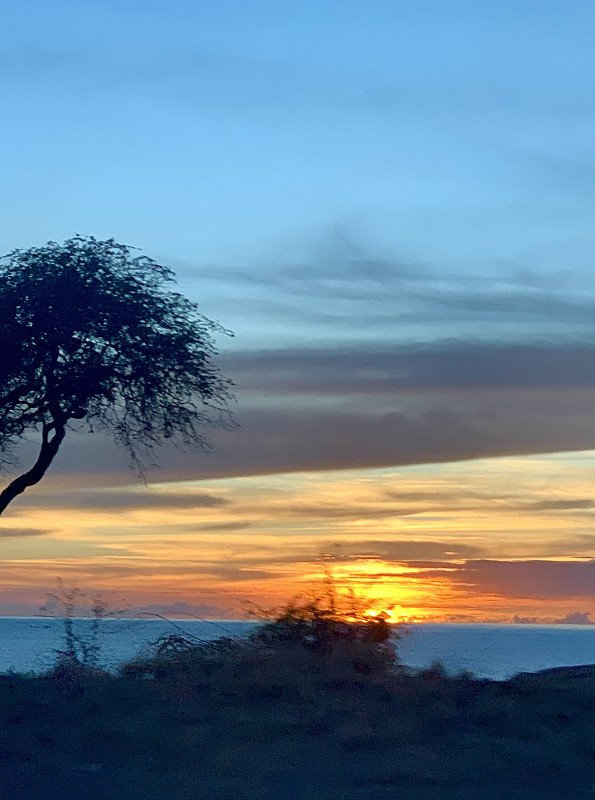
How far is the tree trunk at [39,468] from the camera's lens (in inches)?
698

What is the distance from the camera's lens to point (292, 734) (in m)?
12.4

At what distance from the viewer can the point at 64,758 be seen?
38.2ft

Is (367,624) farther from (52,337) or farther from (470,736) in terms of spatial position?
(52,337)

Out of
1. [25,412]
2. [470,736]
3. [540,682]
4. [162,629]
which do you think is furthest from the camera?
[25,412]

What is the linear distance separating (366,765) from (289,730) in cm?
155

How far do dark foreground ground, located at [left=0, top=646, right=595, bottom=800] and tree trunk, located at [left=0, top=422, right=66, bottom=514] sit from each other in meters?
3.18

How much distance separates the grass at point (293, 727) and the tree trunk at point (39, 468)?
300 centimetres

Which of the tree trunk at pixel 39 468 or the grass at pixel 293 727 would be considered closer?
the grass at pixel 293 727

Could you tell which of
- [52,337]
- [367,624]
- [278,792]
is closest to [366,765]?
[278,792]

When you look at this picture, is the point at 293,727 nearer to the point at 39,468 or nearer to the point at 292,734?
the point at 292,734

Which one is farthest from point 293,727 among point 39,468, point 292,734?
point 39,468

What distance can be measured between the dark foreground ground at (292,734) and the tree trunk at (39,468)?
318cm

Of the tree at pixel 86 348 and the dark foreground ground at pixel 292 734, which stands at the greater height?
the tree at pixel 86 348

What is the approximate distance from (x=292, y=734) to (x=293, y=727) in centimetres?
27
